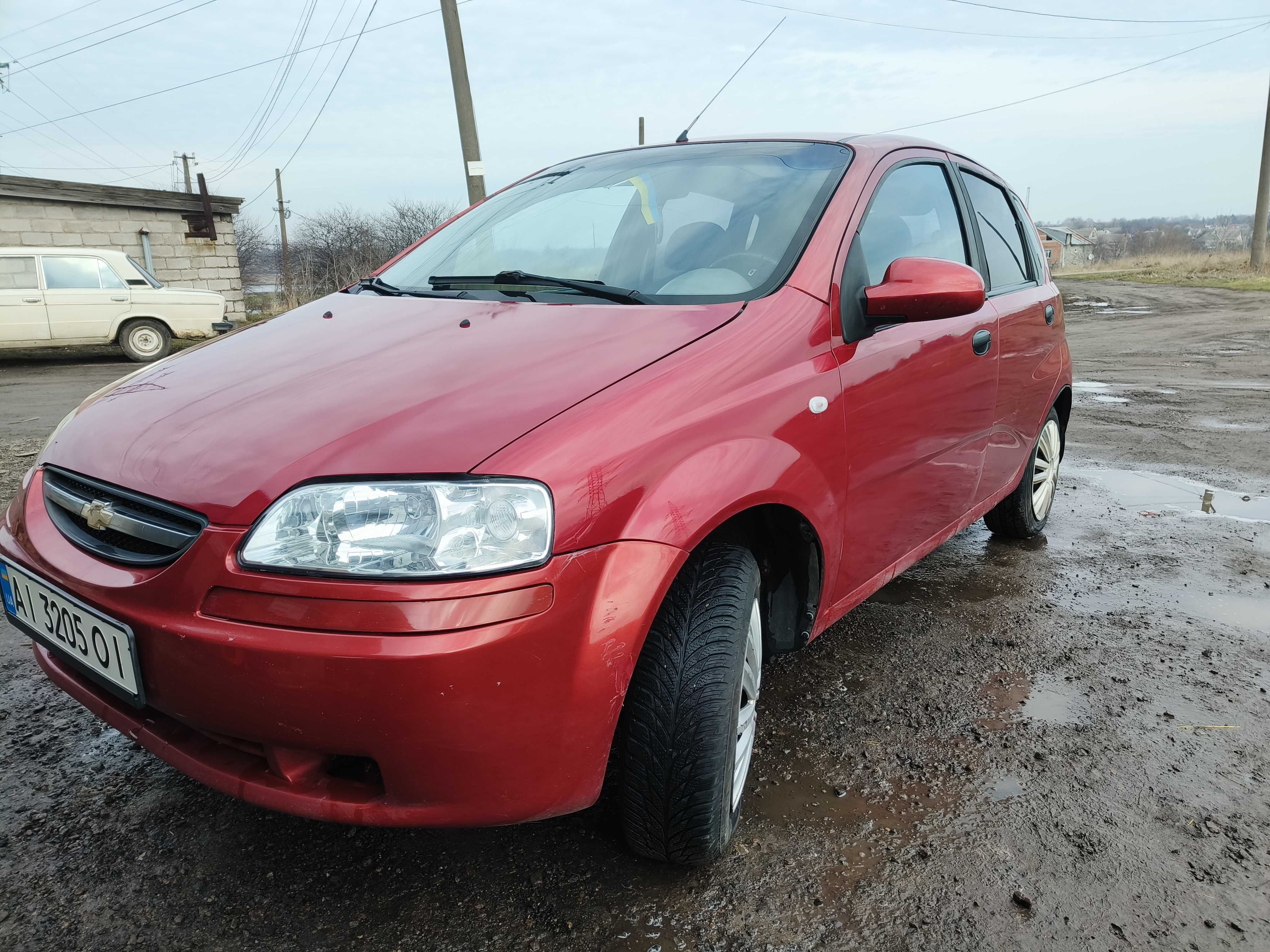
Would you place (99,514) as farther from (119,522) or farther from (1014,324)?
(1014,324)

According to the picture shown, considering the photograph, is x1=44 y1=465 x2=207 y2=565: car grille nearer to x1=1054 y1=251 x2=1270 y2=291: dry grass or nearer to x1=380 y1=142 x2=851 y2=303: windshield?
x1=380 y1=142 x2=851 y2=303: windshield

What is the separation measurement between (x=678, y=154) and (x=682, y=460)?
1441 millimetres

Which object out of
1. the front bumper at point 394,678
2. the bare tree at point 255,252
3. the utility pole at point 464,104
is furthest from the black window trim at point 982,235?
the bare tree at point 255,252

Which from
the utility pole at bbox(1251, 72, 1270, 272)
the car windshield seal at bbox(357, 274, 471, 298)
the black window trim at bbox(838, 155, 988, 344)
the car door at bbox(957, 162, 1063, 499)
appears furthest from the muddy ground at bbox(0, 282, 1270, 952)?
the utility pole at bbox(1251, 72, 1270, 272)

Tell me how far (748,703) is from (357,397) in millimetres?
1050

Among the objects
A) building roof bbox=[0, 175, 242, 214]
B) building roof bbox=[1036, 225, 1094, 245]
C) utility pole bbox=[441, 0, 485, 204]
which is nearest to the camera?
utility pole bbox=[441, 0, 485, 204]

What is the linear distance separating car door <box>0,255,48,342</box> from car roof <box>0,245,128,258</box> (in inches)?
1.7

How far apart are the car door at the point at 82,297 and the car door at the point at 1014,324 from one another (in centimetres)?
1161

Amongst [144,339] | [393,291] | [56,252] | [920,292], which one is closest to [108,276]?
[56,252]

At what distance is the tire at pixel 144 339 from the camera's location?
11.6 m

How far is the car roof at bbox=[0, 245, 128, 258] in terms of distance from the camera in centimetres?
1084

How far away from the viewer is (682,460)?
154 cm

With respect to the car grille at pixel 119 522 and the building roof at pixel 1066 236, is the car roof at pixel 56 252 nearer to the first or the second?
the car grille at pixel 119 522

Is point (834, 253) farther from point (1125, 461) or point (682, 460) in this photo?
point (1125, 461)
